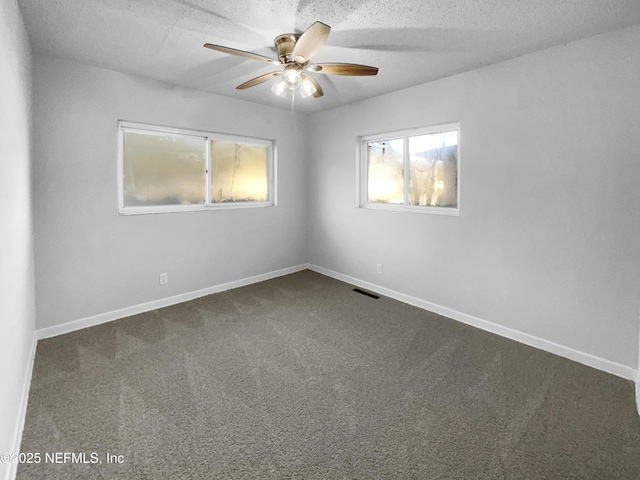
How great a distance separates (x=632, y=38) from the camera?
2168 millimetres

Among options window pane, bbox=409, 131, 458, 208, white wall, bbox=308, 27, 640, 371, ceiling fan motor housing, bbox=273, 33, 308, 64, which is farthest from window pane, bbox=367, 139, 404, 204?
ceiling fan motor housing, bbox=273, 33, 308, 64

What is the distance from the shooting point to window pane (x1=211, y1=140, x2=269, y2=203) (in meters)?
4.06

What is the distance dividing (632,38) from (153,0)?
123 inches

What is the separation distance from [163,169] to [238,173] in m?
0.97

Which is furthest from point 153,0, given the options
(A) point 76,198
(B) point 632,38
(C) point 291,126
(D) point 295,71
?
(B) point 632,38

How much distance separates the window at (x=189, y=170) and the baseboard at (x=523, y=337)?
6.85 ft

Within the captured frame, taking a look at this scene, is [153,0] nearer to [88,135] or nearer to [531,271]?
[88,135]

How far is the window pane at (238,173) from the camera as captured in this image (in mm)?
4062

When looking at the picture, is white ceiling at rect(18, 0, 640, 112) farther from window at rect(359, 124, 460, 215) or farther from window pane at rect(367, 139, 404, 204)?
window pane at rect(367, 139, 404, 204)

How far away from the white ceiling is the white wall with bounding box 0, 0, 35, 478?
1.32 ft

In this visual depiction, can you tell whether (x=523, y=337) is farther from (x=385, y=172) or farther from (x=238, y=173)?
(x=238, y=173)

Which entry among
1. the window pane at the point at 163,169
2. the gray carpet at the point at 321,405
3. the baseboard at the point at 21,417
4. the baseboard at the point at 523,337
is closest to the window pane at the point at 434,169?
the baseboard at the point at 523,337

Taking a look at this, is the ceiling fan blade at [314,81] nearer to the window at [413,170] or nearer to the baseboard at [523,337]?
the window at [413,170]

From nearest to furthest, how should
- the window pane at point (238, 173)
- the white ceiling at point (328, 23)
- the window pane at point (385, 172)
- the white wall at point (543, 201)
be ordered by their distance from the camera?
1. the white ceiling at point (328, 23)
2. the white wall at point (543, 201)
3. the window pane at point (385, 172)
4. the window pane at point (238, 173)
